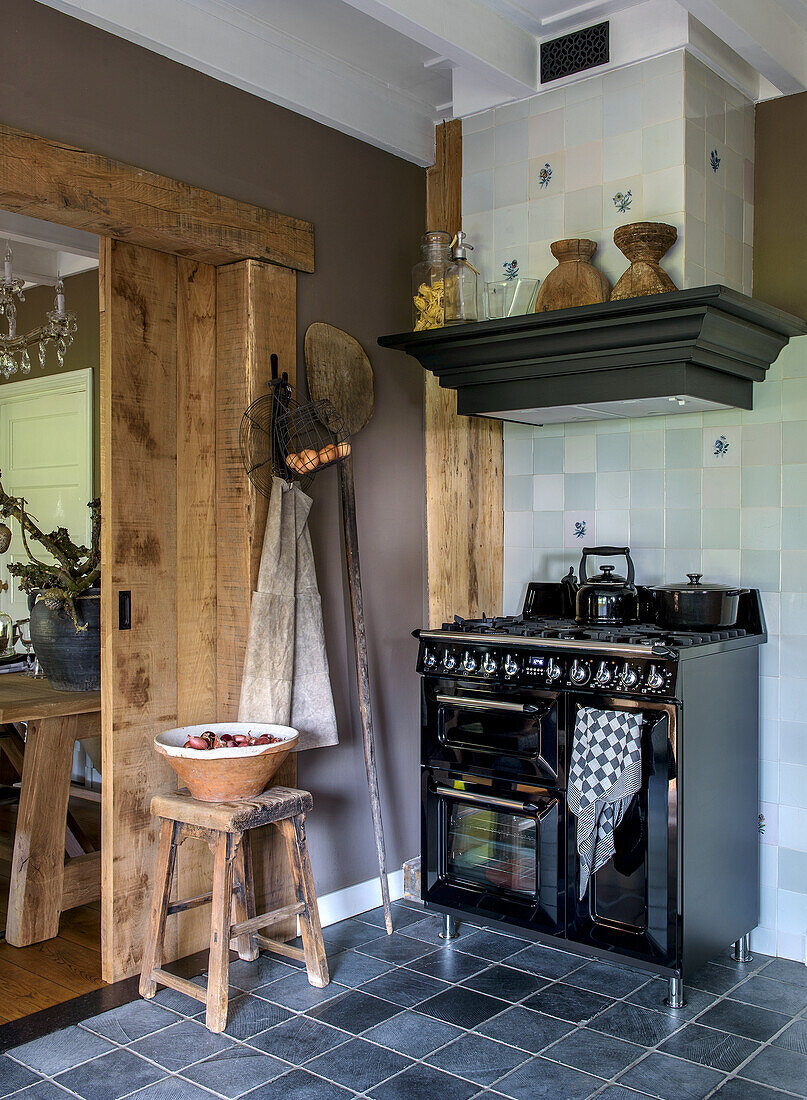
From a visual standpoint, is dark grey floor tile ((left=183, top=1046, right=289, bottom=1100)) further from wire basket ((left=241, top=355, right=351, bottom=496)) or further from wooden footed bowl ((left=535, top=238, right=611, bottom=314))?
wooden footed bowl ((left=535, top=238, right=611, bottom=314))

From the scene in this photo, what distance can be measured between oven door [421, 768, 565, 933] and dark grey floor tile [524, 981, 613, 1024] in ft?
0.54

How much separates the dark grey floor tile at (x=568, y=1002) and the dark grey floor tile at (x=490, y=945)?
0.25m

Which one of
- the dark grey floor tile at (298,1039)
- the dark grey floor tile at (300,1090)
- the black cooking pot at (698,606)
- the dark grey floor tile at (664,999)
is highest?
the black cooking pot at (698,606)

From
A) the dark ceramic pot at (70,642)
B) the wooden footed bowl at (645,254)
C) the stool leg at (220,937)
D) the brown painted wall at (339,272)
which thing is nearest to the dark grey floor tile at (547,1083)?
the stool leg at (220,937)

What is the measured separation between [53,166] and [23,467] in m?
3.34

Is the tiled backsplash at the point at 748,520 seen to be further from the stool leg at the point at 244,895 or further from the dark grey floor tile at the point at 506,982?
the stool leg at the point at 244,895

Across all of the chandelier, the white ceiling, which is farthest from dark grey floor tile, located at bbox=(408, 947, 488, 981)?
the chandelier

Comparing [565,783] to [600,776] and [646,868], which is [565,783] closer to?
[600,776]

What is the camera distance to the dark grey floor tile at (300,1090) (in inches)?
89.0

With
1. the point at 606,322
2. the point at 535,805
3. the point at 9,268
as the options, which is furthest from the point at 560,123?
the point at 9,268

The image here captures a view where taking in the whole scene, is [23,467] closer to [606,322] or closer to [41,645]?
[41,645]

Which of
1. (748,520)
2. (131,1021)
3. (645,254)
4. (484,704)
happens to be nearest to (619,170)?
(645,254)

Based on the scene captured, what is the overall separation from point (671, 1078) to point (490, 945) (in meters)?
0.86

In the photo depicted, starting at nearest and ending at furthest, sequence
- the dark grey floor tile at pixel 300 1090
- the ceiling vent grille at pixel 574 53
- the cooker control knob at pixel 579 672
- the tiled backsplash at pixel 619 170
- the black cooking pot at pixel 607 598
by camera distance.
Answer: the dark grey floor tile at pixel 300 1090 < the cooker control knob at pixel 579 672 < the tiled backsplash at pixel 619 170 < the ceiling vent grille at pixel 574 53 < the black cooking pot at pixel 607 598
